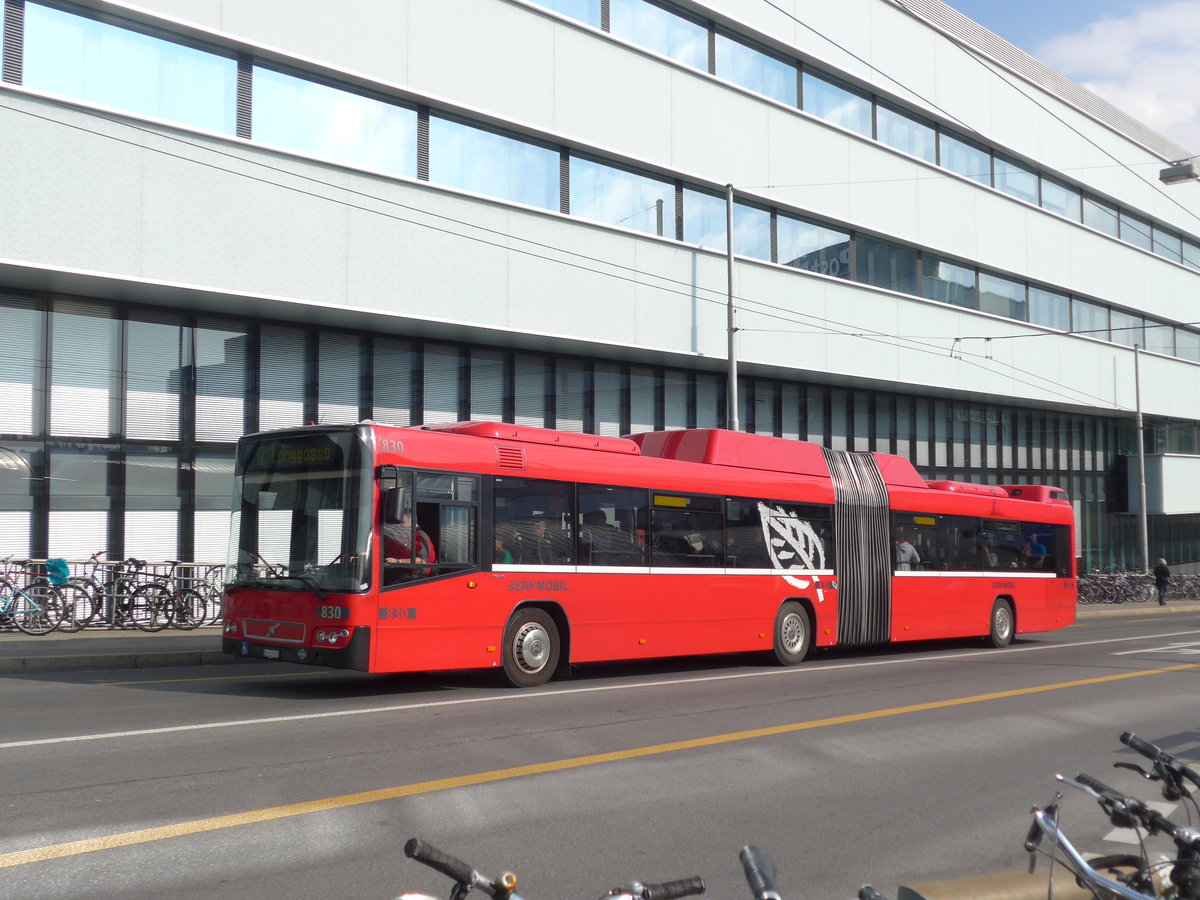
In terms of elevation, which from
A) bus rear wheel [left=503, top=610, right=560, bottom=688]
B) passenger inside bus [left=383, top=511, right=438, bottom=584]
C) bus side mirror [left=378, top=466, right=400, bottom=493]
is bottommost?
bus rear wheel [left=503, top=610, right=560, bottom=688]

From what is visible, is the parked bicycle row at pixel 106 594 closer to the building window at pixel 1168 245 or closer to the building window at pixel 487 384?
the building window at pixel 487 384

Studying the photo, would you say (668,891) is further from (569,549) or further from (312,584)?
(569,549)

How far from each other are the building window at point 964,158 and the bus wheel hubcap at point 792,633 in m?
22.6

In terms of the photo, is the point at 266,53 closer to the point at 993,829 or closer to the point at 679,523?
the point at 679,523

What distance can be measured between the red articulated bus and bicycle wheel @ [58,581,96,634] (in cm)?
665

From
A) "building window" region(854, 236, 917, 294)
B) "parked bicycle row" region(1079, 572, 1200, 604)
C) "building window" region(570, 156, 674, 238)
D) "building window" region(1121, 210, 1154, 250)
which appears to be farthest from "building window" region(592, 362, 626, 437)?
"building window" region(1121, 210, 1154, 250)

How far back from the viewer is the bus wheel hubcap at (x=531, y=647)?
12.5m

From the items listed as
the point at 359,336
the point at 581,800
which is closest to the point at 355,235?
the point at 359,336

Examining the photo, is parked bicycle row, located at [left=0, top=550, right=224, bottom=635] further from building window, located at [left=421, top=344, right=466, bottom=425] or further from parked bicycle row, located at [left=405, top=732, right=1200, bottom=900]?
parked bicycle row, located at [left=405, top=732, right=1200, bottom=900]

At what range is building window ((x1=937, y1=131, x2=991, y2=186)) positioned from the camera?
3450 cm

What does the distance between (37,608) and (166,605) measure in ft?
6.84

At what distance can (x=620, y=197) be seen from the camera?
25031 mm

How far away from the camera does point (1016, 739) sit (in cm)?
954

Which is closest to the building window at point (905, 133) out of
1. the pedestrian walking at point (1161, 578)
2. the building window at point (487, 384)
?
the building window at point (487, 384)
